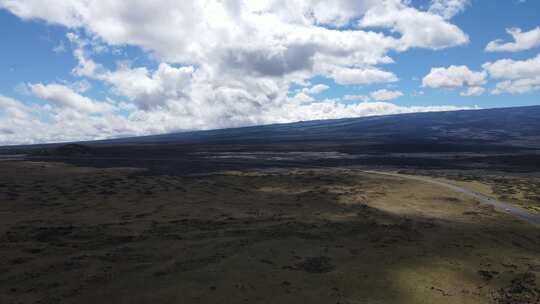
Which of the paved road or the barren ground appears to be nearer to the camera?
the barren ground

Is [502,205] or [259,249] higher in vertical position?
[259,249]

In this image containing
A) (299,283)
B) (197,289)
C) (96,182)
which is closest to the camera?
(197,289)

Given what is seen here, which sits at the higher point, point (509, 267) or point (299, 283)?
point (299, 283)

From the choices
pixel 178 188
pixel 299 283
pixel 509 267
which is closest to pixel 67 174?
pixel 178 188

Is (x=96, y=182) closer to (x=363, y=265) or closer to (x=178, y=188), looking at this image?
(x=178, y=188)

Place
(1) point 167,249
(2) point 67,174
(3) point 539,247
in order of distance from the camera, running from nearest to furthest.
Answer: (1) point 167,249 → (3) point 539,247 → (2) point 67,174

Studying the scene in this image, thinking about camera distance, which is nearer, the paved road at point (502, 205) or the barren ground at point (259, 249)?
the barren ground at point (259, 249)

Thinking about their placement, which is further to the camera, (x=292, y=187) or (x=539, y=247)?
(x=292, y=187)

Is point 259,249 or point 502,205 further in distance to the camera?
point 502,205

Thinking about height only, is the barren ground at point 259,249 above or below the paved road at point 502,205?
above

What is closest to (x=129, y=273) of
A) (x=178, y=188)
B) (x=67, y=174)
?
(x=178, y=188)

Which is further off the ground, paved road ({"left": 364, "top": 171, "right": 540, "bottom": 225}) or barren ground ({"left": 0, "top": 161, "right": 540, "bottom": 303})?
barren ground ({"left": 0, "top": 161, "right": 540, "bottom": 303})
